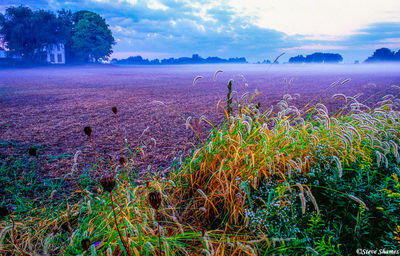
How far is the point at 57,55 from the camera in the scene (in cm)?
6856

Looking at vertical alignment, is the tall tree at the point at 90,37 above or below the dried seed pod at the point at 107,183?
above

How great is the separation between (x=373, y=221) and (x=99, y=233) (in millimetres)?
2570

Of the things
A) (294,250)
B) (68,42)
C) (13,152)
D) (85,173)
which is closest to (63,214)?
(85,173)

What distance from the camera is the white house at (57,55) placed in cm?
6562

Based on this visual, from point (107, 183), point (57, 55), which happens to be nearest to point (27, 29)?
point (57, 55)

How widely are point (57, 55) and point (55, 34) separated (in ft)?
36.3

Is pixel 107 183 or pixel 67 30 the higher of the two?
pixel 67 30

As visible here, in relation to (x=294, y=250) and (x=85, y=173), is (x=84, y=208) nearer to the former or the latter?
(x=85, y=173)

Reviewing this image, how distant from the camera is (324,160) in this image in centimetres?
301

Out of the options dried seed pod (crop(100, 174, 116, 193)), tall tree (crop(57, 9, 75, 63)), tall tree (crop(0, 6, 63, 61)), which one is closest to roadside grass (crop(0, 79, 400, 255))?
dried seed pod (crop(100, 174, 116, 193))

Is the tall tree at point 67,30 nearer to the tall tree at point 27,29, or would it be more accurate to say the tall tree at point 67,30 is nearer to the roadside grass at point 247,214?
the tall tree at point 27,29

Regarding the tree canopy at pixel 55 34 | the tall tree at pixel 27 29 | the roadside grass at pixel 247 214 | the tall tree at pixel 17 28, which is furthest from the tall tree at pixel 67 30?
the roadside grass at pixel 247 214

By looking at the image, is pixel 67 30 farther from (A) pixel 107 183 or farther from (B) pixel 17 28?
(A) pixel 107 183

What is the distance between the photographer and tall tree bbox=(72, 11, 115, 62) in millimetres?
64125
